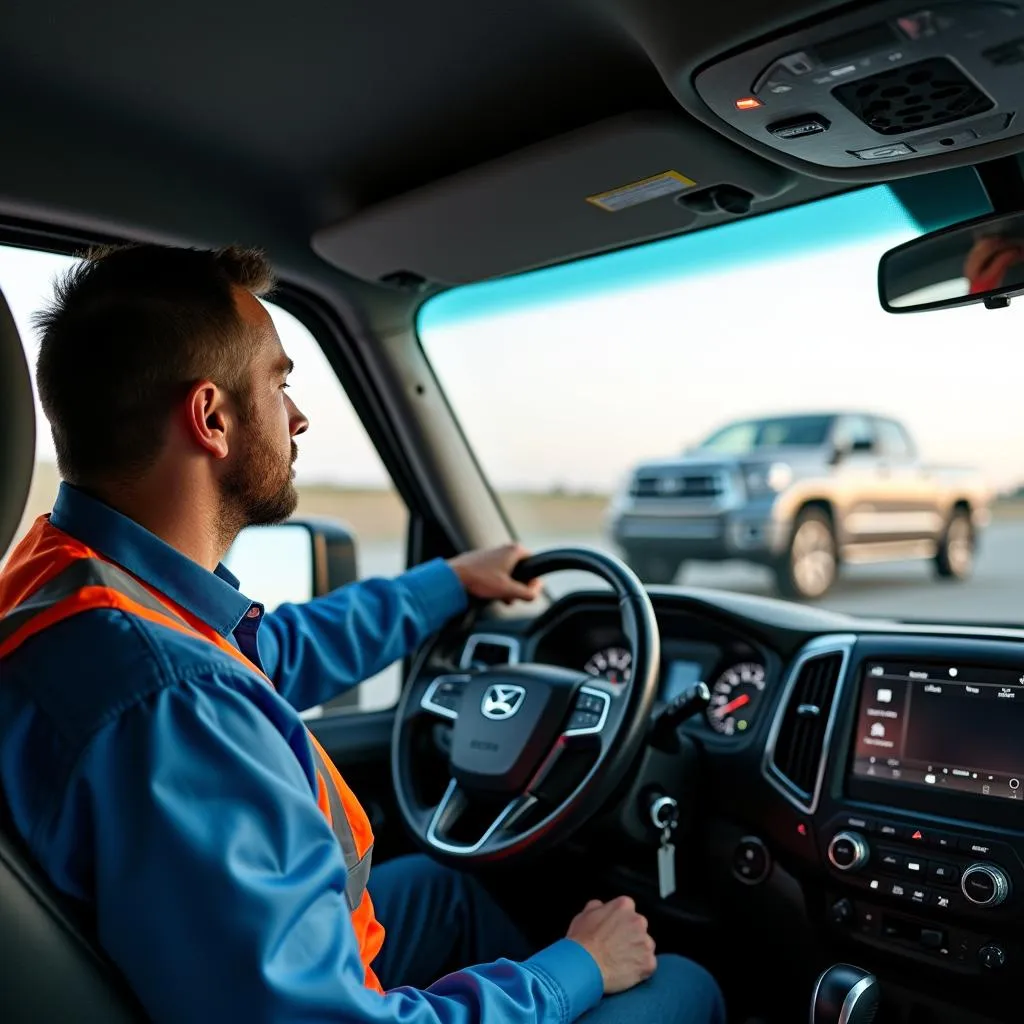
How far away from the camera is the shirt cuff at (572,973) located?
1549 mm

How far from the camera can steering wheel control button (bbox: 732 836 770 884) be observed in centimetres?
229

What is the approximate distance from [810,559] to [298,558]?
3.33 metres

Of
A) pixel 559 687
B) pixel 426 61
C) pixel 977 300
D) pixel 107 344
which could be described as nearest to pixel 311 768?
pixel 107 344

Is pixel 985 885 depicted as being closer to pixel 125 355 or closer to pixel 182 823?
pixel 182 823

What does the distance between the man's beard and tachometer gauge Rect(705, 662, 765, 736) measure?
129cm

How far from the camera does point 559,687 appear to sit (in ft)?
7.34

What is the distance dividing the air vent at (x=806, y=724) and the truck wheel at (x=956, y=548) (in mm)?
2759

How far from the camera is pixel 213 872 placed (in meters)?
1.09

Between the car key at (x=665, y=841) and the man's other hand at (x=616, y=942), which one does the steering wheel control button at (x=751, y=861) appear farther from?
the man's other hand at (x=616, y=942)

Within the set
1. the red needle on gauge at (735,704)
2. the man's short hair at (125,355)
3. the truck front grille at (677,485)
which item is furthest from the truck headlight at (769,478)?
the man's short hair at (125,355)

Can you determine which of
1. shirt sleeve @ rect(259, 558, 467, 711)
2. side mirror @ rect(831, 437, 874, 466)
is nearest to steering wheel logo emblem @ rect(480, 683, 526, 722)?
shirt sleeve @ rect(259, 558, 467, 711)

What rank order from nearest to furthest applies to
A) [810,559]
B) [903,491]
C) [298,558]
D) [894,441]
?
[298,558], [810,559], [903,491], [894,441]

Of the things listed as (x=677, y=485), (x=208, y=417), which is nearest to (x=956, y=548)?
(x=677, y=485)

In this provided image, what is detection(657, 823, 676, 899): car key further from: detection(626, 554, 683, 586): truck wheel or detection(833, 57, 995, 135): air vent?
detection(626, 554, 683, 586): truck wheel
